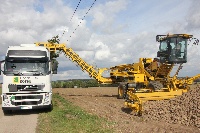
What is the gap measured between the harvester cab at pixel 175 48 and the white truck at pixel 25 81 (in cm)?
882

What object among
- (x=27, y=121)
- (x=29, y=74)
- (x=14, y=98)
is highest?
(x=29, y=74)

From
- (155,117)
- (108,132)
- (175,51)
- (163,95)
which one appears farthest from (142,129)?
(175,51)

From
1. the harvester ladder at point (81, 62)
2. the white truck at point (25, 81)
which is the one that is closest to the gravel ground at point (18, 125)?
the white truck at point (25, 81)

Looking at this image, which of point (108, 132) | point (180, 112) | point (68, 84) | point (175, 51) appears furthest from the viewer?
point (68, 84)

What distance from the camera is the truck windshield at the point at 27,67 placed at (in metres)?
14.5

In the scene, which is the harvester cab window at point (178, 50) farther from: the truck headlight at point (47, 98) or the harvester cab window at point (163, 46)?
the truck headlight at point (47, 98)

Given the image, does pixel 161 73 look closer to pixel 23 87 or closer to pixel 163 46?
pixel 163 46

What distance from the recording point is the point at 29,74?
→ 14477mm

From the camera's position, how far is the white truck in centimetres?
1435

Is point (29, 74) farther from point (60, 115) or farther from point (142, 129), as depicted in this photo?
point (142, 129)

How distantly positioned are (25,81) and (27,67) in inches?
31.7

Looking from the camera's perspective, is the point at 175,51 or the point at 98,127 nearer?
the point at 98,127

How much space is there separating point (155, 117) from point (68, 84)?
42264 millimetres

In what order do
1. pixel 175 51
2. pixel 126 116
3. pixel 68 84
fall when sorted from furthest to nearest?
1. pixel 68 84
2. pixel 175 51
3. pixel 126 116
